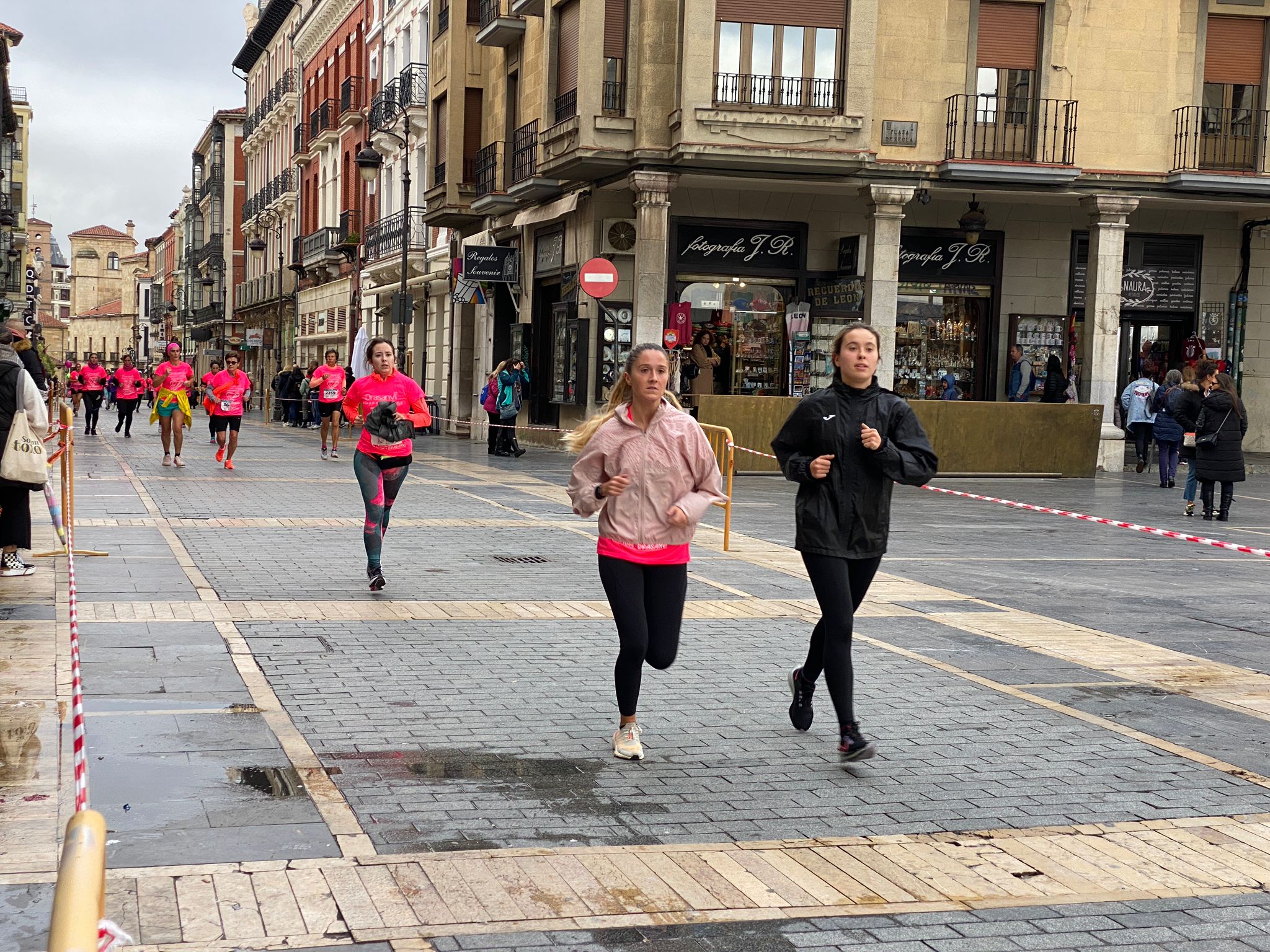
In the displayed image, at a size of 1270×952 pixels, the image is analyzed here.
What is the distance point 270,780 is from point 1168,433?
18.6 metres

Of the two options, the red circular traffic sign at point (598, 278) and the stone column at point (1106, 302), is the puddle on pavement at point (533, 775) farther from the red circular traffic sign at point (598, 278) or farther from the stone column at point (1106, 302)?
the stone column at point (1106, 302)

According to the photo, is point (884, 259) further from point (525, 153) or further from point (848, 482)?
point (848, 482)

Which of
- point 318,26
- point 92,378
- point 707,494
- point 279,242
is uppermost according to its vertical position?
point 318,26

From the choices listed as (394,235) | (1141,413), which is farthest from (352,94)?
(1141,413)

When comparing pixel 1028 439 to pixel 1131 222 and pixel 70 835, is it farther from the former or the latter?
pixel 70 835

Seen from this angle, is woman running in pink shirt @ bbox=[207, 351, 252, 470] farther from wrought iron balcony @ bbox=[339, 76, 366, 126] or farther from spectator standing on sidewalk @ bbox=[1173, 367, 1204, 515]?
wrought iron balcony @ bbox=[339, 76, 366, 126]

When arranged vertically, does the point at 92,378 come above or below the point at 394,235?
below

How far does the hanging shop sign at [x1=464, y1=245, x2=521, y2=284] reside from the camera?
3092 cm

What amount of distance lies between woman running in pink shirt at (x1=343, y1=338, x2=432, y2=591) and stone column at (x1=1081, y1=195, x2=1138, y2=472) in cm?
1741

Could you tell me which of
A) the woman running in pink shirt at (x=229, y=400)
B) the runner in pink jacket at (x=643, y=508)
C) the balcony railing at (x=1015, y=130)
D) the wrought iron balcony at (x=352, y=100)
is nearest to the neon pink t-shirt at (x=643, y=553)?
the runner in pink jacket at (x=643, y=508)

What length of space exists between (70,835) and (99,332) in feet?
558

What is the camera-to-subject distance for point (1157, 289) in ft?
91.9

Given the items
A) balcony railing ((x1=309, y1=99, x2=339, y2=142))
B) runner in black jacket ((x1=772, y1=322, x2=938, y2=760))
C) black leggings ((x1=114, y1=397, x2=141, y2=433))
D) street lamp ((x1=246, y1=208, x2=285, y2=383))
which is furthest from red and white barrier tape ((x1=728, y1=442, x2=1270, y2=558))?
street lamp ((x1=246, y1=208, x2=285, y2=383))

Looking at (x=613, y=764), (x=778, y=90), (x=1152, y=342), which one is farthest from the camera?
(x=1152, y=342)
